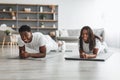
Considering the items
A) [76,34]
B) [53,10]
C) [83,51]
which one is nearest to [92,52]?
[83,51]

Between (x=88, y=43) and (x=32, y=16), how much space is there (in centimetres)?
843

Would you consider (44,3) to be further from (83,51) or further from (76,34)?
(83,51)

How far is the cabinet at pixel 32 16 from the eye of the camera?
12.9 meters

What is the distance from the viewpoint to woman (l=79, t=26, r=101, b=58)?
188 inches

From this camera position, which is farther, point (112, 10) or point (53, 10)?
point (53, 10)

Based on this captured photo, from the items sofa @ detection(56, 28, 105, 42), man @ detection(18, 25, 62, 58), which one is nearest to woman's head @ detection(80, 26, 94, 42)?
man @ detection(18, 25, 62, 58)

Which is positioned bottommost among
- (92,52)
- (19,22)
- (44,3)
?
(92,52)

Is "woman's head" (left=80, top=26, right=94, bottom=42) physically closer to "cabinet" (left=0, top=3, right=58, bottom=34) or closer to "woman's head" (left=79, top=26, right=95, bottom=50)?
"woman's head" (left=79, top=26, right=95, bottom=50)

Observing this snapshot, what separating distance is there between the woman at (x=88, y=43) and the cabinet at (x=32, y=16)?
797 centimetres

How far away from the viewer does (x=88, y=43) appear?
4.96m

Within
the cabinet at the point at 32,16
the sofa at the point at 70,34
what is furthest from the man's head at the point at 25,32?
the cabinet at the point at 32,16

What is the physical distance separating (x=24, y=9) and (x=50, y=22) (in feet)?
4.45

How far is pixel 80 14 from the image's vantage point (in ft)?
44.9

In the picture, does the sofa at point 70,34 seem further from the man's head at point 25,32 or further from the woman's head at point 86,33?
the man's head at point 25,32
